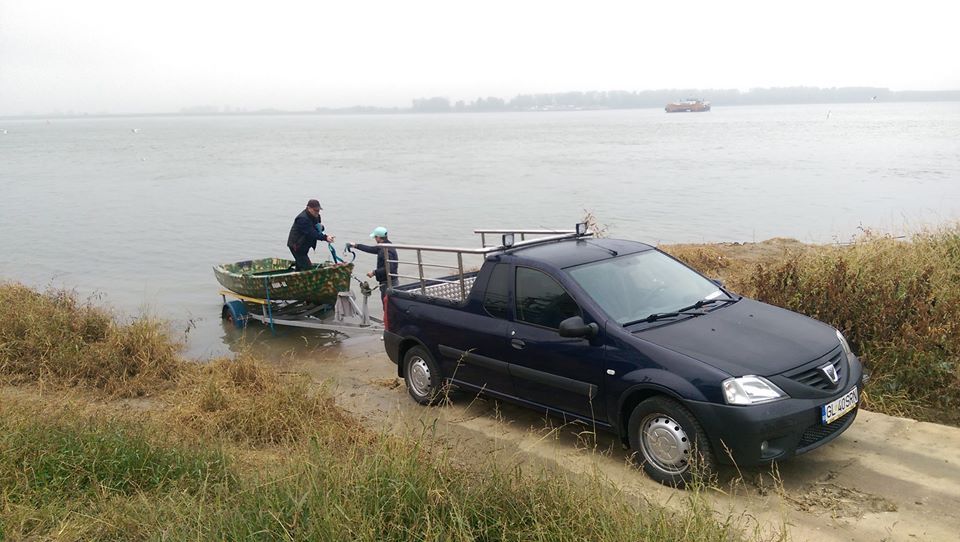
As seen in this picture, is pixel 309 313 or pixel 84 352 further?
pixel 309 313

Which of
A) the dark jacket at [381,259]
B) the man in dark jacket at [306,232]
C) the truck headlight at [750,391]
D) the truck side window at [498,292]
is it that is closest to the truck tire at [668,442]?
the truck headlight at [750,391]

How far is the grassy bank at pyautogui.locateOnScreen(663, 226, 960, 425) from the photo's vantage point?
686cm

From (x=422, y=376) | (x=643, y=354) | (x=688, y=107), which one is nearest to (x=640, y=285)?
(x=643, y=354)

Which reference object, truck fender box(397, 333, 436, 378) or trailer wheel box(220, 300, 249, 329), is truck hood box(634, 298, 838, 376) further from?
trailer wheel box(220, 300, 249, 329)

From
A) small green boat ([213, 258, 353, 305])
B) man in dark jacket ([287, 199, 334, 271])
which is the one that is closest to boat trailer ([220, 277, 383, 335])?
small green boat ([213, 258, 353, 305])

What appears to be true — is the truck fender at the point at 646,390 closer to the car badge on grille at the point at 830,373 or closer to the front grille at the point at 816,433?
the front grille at the point at 816,433

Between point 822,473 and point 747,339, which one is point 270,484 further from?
point 822,473

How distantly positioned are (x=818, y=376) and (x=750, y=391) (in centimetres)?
63

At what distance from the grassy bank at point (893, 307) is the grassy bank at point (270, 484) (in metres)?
3.30

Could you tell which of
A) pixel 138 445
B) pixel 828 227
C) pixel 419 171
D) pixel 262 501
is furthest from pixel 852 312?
pixel 419 171

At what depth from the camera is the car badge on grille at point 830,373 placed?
5.39 m

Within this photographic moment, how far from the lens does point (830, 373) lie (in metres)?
5.44

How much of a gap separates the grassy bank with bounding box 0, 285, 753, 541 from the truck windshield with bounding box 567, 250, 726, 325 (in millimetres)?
1686

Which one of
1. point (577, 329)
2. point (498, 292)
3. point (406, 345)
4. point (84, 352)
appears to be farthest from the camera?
point (84, 352)
